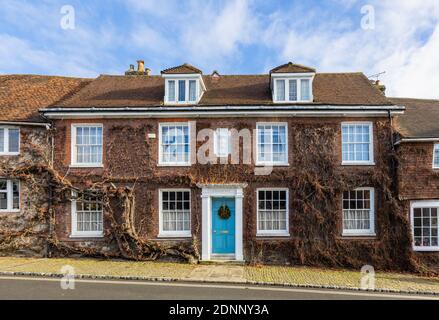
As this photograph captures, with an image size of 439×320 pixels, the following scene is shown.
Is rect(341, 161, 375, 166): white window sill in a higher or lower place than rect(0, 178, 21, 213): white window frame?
higher

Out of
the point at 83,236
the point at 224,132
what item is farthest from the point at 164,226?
the point at 224,132

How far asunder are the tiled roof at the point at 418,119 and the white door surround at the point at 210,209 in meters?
7.23

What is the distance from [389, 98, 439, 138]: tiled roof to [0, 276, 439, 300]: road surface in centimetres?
690

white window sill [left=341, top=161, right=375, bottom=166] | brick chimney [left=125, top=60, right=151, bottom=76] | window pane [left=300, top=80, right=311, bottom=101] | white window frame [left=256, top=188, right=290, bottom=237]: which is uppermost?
brick chimney [left=125, top=60, right=151, bottom=76]

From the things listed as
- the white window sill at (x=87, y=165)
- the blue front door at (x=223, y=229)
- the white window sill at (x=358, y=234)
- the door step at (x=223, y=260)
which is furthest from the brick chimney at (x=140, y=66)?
the white window sill at (x=358, y=234)

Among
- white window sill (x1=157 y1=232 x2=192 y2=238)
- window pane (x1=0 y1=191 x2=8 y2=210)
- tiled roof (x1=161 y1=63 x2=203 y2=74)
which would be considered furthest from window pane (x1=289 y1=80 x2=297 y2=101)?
window pane (x1=0 y1=191 x2=8 y2=210)

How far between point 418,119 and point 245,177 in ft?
28.4

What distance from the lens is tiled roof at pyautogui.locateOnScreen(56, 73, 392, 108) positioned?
1550 centimetres

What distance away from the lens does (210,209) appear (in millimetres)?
14961

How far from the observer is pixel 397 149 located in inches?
571

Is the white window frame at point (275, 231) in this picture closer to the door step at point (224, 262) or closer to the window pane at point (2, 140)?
the door step at point (224, 262)

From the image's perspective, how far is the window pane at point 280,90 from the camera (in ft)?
51.4

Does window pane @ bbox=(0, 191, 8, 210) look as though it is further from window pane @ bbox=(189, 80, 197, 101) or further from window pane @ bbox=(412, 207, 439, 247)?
A: window pane @ bbox=(412, 207, 439, 247)

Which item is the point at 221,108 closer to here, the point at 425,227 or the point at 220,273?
the point at 220,273
